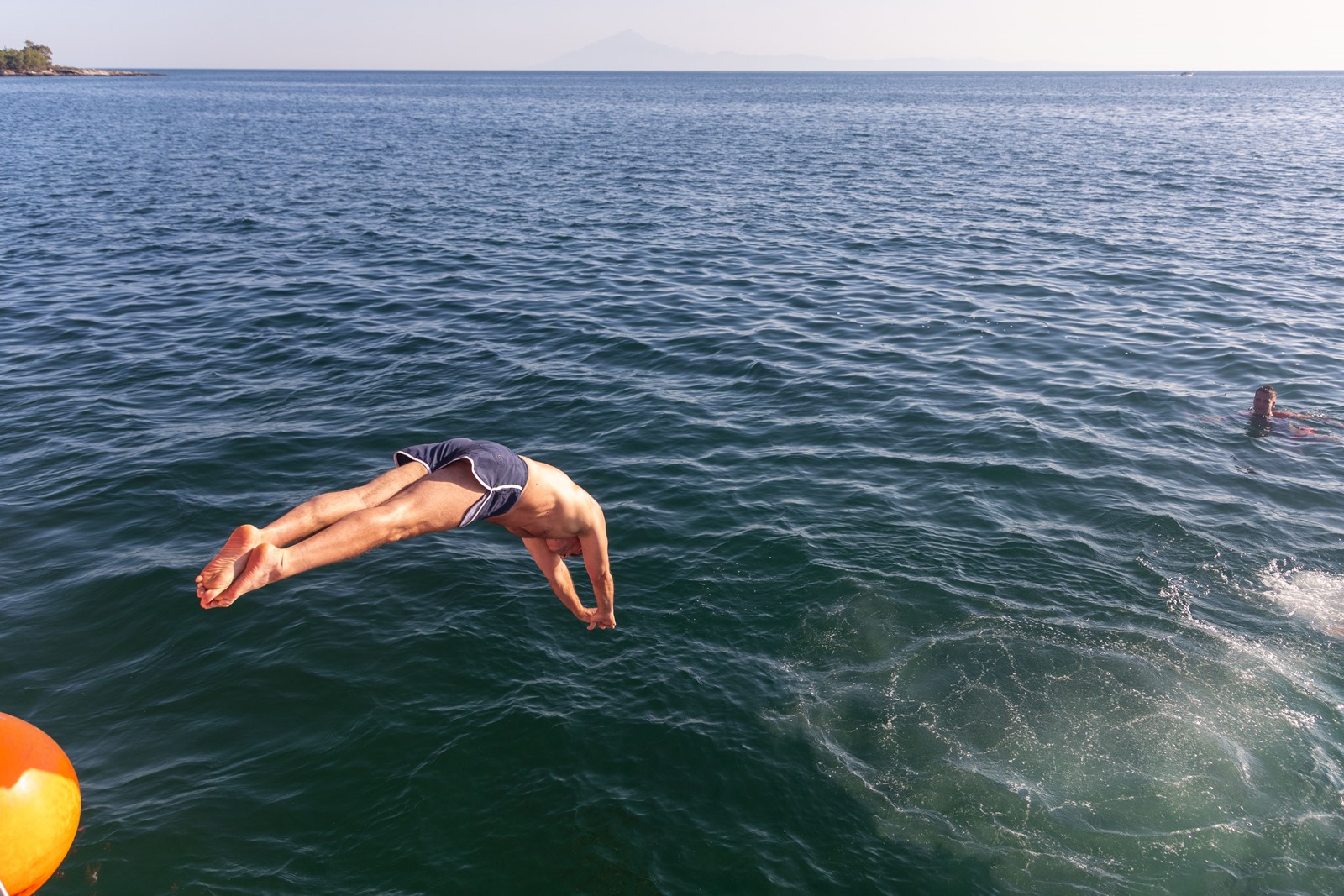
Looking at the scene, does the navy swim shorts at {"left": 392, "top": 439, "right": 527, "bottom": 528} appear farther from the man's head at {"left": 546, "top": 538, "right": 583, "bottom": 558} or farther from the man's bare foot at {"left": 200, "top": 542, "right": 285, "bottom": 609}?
the man's bare foot at {"left": 200, "top": 542, "right": 285, "bottom": 609}

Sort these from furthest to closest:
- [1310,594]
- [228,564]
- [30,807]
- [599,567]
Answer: [1310,594], [599,567], [228,564], [30,807]

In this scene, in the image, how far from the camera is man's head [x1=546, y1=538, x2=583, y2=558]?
820 cm

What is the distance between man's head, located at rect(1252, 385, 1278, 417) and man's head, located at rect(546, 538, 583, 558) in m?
15.9

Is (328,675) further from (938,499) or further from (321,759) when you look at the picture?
(938,499)

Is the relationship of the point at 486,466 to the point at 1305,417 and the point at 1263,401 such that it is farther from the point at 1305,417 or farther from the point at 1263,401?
the point at 1305,417

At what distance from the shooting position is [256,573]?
540 centimetres

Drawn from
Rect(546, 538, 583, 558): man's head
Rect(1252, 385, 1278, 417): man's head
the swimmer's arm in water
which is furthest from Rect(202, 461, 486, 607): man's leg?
the swimmer's arm in water

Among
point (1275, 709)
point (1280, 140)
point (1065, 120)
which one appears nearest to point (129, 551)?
point (1275, 709)

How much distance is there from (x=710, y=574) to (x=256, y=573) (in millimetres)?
8320

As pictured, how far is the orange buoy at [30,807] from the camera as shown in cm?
527

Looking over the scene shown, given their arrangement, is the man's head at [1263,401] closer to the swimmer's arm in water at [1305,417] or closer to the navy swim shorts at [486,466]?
the swimmer's arm in water at [1305,417]

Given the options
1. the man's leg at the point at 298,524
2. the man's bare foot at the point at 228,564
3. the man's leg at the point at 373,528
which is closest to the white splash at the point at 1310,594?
the man's leg at the point at 373,528

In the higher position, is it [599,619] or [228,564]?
[228,564]

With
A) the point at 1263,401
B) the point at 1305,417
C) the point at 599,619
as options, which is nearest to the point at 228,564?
the point at 599,619
